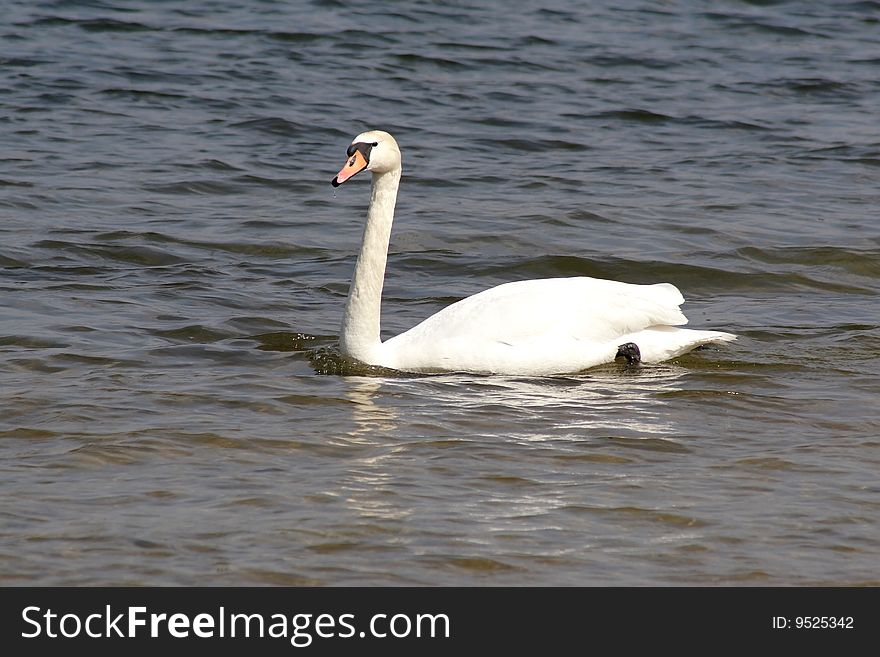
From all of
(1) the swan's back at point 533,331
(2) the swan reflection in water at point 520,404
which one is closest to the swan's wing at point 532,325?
(1) the swan's back at point 533,331

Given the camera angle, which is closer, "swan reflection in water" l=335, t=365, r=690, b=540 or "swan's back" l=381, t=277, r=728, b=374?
"swan reflection in water" l=335, t=365, r=690, b=540

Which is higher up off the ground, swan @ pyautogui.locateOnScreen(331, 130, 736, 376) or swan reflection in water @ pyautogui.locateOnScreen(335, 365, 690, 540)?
swan @ pyautogui.locateOnScreen(331, 130, 736, 376)

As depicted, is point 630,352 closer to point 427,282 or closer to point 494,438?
point 494,438

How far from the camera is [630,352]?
7.94 m

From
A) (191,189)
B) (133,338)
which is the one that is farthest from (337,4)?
(133,338)

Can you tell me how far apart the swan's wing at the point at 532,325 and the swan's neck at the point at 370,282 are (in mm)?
135

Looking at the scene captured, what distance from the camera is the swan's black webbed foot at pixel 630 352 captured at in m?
7.94

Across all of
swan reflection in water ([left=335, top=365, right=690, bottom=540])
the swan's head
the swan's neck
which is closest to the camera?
swan reflection in water ([left=335, top=365, right=690, bottom=540])

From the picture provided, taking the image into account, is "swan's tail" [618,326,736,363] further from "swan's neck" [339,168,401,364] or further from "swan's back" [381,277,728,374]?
"swan's neck" [339,168,401,364]

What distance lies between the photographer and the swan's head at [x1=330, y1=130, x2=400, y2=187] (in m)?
7.62

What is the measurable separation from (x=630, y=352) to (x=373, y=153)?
5.62 ft

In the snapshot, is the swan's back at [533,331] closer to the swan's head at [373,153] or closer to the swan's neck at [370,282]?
the swan's neck at [370,282]

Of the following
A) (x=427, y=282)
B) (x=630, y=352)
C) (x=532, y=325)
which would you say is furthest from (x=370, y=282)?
(x=427, y=282)

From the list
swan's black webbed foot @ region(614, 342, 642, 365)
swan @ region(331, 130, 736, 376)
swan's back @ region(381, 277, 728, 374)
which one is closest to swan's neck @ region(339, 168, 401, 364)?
swan @ region(331, 130, 736, 376)
